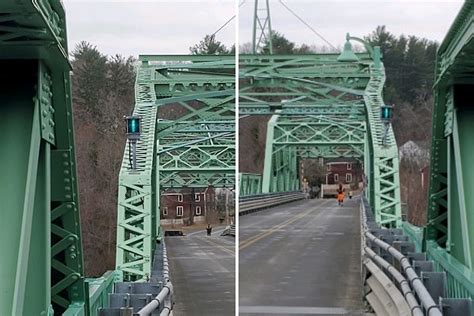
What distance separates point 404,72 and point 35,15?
376 cm

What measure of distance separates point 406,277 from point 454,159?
0.94 meters

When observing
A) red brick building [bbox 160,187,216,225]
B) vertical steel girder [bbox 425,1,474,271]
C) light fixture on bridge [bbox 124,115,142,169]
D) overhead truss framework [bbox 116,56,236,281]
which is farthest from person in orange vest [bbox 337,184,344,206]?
light fixture on bridge [bbox 124,115,142,169]

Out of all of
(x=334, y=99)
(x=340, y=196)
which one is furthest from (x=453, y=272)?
(x=334, y=99)

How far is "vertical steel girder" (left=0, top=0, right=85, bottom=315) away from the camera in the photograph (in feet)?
11.6

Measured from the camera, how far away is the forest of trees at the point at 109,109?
18.5ft

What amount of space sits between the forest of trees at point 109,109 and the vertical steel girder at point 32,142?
977 mm

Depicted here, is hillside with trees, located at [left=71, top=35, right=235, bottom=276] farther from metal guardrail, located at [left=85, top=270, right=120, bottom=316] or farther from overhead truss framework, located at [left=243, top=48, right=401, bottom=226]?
overhead truss framework, located at [left=243, top=48, right=401, bottom=226]

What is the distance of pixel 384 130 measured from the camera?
9.10 meters

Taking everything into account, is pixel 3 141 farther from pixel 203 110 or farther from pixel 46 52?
pixel 203 110

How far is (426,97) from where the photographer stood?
20.4ft

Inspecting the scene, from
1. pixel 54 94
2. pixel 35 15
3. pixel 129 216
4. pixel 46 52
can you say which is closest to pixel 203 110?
pixel 129 216

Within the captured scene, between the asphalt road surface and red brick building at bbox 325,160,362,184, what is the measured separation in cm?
138

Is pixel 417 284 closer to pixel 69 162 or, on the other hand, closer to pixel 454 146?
pixel 454 146

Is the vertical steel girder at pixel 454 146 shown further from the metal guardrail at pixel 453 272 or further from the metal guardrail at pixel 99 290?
the metal guardrail at pixel 99 290
